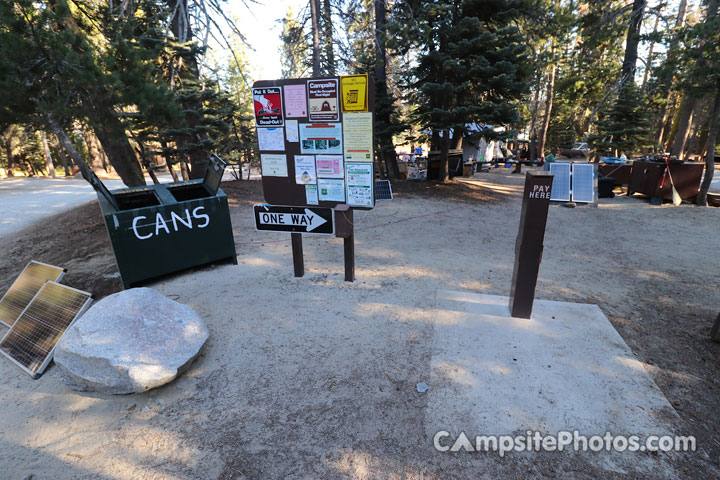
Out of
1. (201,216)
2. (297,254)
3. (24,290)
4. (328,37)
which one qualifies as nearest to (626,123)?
(328,37)

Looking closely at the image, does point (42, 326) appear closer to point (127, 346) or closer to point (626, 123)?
point (127, 346)

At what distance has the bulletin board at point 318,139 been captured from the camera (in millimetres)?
4145

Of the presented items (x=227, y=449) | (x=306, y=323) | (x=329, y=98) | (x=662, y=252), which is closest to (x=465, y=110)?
(x=662, y=252)

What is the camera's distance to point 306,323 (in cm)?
397

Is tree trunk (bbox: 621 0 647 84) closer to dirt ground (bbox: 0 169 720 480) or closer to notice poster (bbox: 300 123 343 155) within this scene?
dirt ground (bbox: 0 169 720 480)

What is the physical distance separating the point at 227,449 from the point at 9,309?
3850 millimetres

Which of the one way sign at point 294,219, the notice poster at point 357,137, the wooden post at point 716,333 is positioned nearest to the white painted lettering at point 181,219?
the one way sign at point 294,219

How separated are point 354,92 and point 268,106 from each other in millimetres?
1197

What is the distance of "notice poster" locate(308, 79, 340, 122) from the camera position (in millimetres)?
4160

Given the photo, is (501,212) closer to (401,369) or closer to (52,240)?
(401,369)

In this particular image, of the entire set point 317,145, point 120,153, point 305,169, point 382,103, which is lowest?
point 305,169

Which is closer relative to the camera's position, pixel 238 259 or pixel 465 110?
pixel 238 259

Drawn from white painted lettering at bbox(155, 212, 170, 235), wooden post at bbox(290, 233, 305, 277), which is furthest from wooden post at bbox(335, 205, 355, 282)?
white painted lettering at bbox(155, 212, 170, 235)

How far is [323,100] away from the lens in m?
4.22
